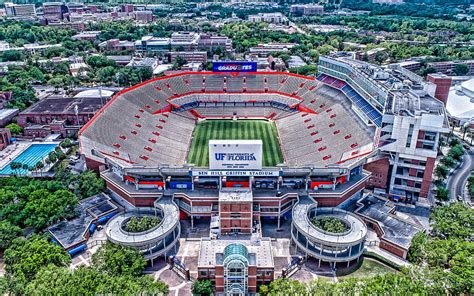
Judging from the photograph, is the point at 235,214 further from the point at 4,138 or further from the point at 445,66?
the point at 445,66

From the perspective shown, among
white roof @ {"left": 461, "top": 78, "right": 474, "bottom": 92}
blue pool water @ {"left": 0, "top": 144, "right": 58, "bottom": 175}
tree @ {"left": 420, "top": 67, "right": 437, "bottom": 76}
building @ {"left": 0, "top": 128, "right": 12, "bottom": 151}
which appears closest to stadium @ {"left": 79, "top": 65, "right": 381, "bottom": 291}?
blue pool water @ {"left": 0, "top": 144, "right": 58, "bottom": 175}

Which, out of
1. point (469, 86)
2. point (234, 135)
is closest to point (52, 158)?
point (234, 135)

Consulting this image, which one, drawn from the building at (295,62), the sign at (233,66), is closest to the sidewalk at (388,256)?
the sign at (233,66)

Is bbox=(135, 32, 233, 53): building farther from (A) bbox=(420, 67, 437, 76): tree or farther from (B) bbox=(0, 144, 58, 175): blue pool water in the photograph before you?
(B) bbox=(0, 144, 58, 175): blue pool water

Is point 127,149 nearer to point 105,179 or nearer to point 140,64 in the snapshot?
point 105,179

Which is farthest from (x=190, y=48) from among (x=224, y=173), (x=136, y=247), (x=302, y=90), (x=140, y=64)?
(x=136, y=247)

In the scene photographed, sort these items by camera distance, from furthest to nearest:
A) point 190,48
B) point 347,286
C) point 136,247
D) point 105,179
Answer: point 190,48, point 105,179, point 136,247, point 347,286

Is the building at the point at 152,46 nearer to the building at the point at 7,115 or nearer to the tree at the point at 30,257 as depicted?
the building at the point at 7,115
